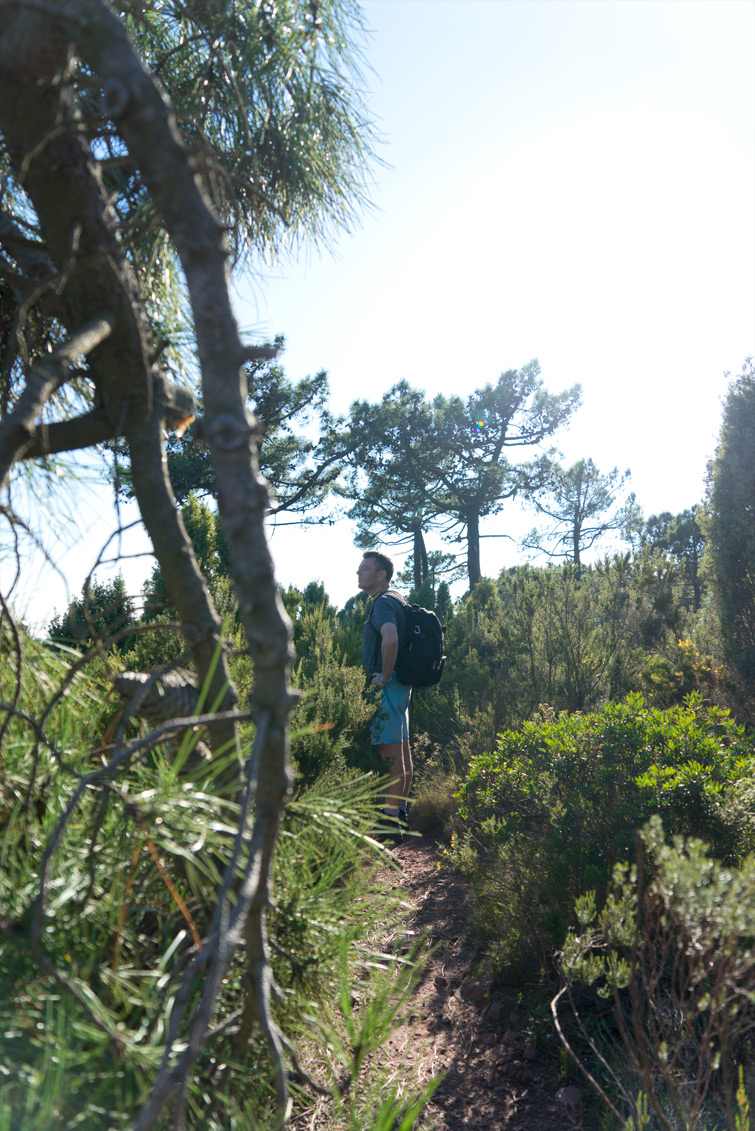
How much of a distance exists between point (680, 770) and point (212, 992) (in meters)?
2.46

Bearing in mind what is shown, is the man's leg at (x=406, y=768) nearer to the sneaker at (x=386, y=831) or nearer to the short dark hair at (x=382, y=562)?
the sneaker at (x=386, y=831)

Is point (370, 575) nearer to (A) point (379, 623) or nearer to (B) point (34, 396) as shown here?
(A) point (379, 623)

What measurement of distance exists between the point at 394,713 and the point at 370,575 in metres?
1.02

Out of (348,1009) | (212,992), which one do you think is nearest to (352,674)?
(348,1009)

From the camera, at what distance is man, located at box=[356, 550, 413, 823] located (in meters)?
4.79

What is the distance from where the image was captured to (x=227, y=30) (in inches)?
75.5

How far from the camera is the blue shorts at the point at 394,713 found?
490 centimetres

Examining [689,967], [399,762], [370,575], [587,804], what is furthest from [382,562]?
[689,967]

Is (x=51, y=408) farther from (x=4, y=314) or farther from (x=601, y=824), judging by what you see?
(x=601, y=824)

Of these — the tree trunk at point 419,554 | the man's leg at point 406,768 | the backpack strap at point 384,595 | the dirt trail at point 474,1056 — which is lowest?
the dirt trail at point 474,1056

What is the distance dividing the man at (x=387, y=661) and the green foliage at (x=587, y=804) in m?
1.36

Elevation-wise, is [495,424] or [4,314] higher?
[495,424]

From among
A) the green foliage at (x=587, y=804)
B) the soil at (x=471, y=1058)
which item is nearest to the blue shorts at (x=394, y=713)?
the green foliage at (x=587, y=804)

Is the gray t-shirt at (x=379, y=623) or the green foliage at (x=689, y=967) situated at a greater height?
the gray t-shirt at (x=379, y=623)
